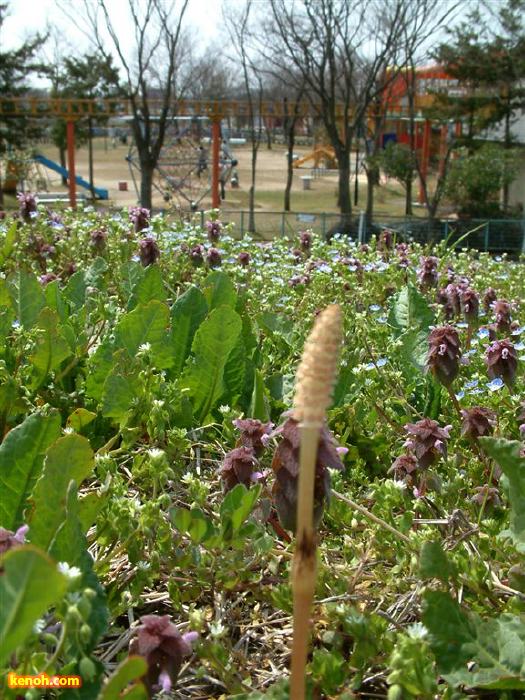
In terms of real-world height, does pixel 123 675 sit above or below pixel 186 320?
below

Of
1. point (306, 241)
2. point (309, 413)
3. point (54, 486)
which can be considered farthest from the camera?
point (306, 241)

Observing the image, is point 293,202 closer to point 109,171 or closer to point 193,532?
point 109,171

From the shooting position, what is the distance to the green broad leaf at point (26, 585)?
762 mm

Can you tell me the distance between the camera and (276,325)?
284 cm

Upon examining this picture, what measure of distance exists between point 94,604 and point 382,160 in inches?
1163

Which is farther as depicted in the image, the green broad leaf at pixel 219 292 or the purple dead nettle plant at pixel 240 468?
the green broad leaf at pixel 219 292

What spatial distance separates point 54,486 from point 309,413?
2.73 ft

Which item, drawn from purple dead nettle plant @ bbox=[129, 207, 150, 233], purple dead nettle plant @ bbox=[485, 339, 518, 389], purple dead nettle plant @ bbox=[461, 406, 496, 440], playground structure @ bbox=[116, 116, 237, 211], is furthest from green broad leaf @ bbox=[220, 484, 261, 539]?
playground structure @ bbox=[116, 116, 237, 211]

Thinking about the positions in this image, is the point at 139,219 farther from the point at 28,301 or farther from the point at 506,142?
the point at 506,142

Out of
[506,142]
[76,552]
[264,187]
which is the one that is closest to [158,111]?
[264,187]

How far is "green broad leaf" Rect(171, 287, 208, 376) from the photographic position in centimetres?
249

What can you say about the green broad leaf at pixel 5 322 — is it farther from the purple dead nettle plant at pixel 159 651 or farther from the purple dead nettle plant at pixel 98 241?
the purple dead nettle plant at pixel 98 241

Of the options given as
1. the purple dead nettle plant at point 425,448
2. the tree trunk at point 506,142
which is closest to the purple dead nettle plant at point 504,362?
the purple dead nettle plant at point 425,448

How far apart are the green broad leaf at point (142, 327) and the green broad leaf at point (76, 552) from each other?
1063mm
